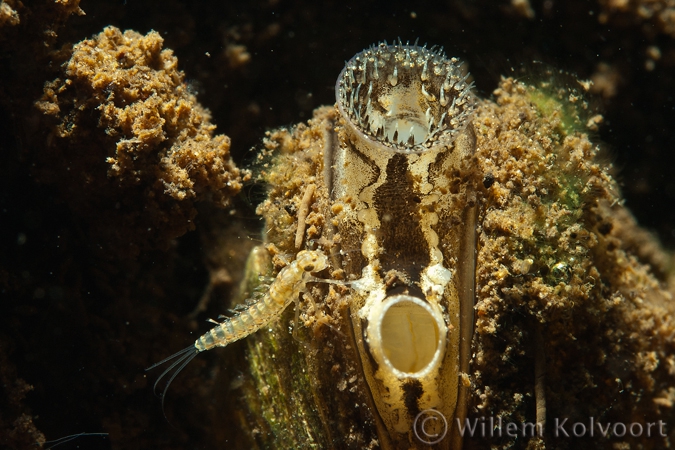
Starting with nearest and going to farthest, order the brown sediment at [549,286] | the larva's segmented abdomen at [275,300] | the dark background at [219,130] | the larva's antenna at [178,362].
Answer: the brown sediment at [549,286] → the larva's segmented abdomen at [275,300] → the dark background at [219,130] → the larva's antenna at [178,362]

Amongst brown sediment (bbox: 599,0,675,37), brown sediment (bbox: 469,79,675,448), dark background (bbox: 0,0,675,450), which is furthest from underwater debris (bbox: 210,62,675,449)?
brown sediment (bbox: 599,0,675,37)

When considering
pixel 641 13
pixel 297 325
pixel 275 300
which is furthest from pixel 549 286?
pixel 641 13

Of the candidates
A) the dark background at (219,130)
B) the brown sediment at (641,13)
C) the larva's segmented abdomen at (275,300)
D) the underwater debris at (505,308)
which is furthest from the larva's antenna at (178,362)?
the brown sediment at (641,13)

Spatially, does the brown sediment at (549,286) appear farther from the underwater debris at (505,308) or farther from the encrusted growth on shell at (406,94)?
the encrusted growth on shell at (406,94)

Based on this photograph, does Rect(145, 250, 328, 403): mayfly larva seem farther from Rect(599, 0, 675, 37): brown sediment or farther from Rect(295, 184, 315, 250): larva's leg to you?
Rect(599, 0, 675, 37): brown sediment

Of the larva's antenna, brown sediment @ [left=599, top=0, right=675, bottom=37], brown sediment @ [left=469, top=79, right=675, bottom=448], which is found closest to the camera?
brown sediment @ [left=469, top=79, right=675, bottom=448]

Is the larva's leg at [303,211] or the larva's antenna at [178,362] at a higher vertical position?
the larva's leg at [303,211]
